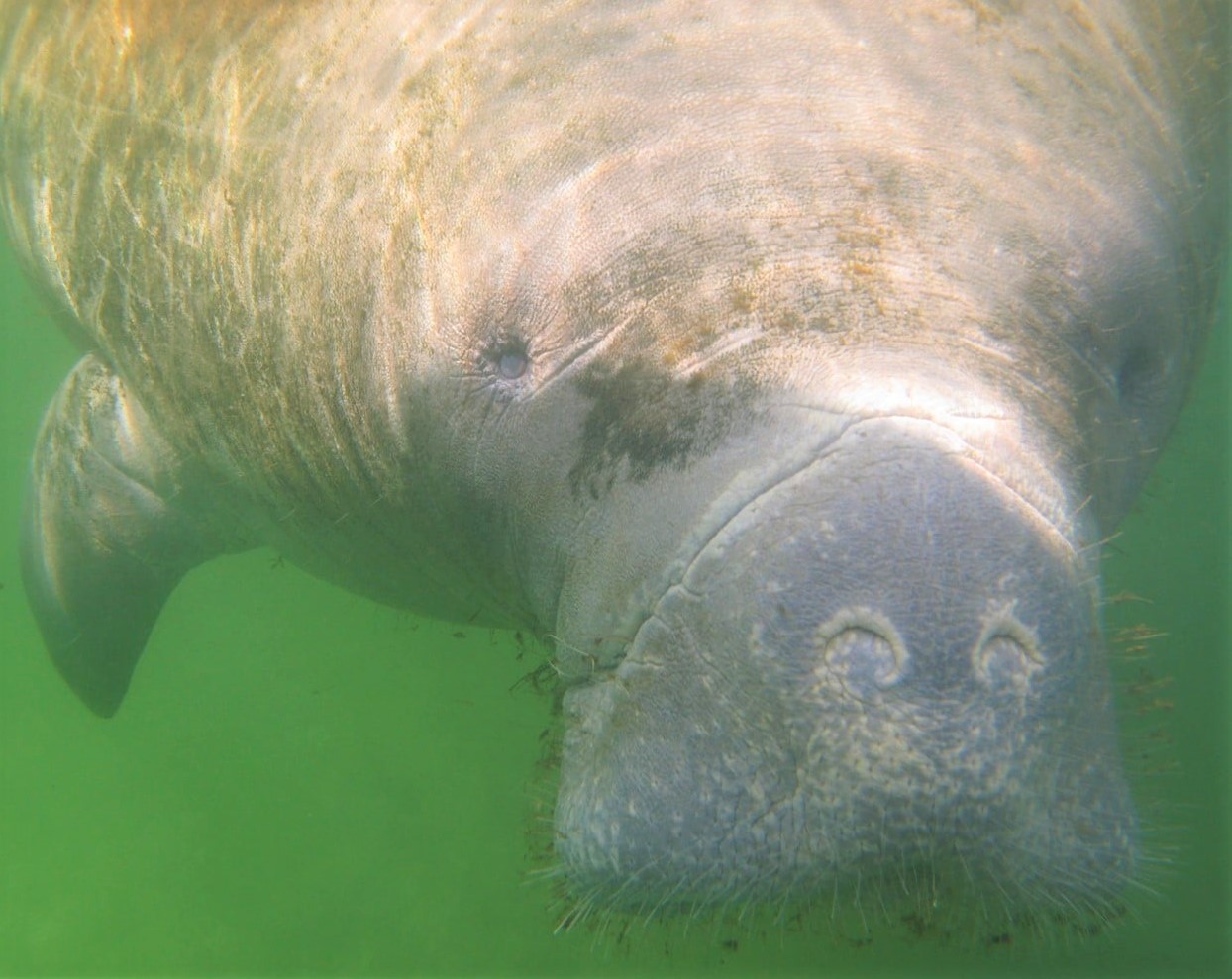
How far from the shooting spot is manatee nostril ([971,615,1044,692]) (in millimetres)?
1611

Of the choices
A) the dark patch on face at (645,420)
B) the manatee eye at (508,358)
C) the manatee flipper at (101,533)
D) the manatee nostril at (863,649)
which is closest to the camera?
the manatee nostril at (863,649)

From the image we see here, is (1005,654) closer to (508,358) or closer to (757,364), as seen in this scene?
(757,364)

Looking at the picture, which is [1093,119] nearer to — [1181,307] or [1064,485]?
[1181,307]

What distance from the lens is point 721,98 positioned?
84.1 inches

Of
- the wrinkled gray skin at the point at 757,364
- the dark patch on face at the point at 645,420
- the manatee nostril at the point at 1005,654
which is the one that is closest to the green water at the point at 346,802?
the wrinkled gray skin at the point at 757,364

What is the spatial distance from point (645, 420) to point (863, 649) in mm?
604

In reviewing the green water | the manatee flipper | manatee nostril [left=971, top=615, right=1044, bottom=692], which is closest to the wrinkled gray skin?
manatee nostril [left=971, top=615, right=1044, bottom=692]

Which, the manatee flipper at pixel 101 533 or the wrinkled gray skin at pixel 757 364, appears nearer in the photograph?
the wrinkled gray skin at pixel 757 364

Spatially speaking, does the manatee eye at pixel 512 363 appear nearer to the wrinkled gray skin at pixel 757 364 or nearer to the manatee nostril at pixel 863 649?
the wrinkled gray skin at pixel 757 364

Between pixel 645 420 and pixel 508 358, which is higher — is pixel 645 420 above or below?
below

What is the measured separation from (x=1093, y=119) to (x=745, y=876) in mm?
1873

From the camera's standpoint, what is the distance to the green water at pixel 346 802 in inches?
333

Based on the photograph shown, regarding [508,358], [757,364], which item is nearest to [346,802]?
[508,358]

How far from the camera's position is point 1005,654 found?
163 cm
